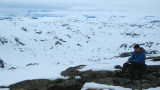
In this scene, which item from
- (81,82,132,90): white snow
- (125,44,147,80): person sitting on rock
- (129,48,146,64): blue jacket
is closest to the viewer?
(81,82,132,90): white snow

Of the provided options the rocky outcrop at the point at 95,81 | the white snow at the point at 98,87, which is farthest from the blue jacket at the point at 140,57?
the white snow at the point at 98,87

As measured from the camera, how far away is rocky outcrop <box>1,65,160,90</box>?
9.18 m

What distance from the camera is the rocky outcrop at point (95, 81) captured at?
→ 9.18 metres

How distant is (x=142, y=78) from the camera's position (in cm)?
989

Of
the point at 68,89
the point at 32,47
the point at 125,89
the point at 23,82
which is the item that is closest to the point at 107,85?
the point at 125,89

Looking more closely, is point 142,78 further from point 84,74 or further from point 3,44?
point 3,44

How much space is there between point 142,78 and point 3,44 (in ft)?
199

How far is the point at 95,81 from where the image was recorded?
33.6ft

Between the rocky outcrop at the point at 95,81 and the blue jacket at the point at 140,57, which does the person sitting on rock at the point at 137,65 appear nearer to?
the blue jacket at the point at 140,57

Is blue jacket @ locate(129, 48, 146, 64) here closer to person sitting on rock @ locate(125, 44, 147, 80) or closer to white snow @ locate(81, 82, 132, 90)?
person sitting on rock @ locate(125, 44, 147, 80)

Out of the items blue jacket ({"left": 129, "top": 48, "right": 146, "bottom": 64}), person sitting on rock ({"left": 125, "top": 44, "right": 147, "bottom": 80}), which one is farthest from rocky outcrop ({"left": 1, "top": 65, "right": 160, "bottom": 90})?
blue jacket ({"left": 129, "top": 48, "right": 146, "bottom": 64})

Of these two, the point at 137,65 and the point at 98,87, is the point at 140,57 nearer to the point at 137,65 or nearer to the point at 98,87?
the point at 137,65

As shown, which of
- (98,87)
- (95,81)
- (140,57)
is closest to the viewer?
(98,87)

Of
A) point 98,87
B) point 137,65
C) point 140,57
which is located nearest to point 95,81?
point 98,87
